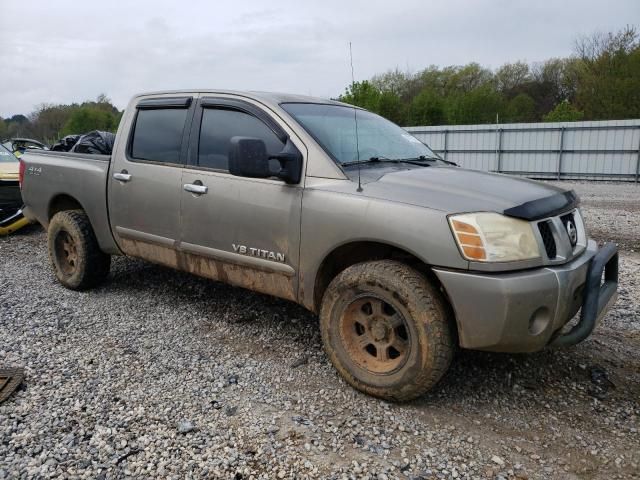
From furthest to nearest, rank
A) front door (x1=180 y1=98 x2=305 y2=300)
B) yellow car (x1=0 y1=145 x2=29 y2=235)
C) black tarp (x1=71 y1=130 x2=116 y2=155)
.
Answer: yellow car (x1=0 y1=145 x2=29 y2=235) < black tarp (x1=71 y1=130 x2=116 y2=155) < front door (x1=180 y1=98 x2=305 y2=300)

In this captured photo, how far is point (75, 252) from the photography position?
514cm

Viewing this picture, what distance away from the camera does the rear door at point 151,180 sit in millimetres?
4121

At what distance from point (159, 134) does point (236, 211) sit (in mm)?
1233

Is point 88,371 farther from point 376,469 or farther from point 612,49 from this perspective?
point 612,49

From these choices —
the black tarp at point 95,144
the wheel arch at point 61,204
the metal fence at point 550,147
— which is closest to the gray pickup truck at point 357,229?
the wheel arch at point 61,204

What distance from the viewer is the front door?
136 inches

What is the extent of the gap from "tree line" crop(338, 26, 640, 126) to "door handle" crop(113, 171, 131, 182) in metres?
9.13

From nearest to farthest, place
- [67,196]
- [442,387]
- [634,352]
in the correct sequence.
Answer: [442,387]
[634,352]
[67,196]

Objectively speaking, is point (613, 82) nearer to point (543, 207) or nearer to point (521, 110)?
point (521, 110)

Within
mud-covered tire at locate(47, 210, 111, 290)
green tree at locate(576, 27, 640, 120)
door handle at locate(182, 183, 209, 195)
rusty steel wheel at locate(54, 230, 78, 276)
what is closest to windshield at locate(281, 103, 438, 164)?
door handle at locate(182, 183, 209, 195)

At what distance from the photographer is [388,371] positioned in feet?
10.0

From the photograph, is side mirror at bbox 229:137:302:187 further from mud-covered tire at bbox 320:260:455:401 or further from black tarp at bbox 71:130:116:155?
black tarp at bbox 71:130:116:155

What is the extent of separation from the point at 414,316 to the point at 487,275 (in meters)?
0.45

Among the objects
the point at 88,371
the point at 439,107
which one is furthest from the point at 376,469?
the point at 439,107
